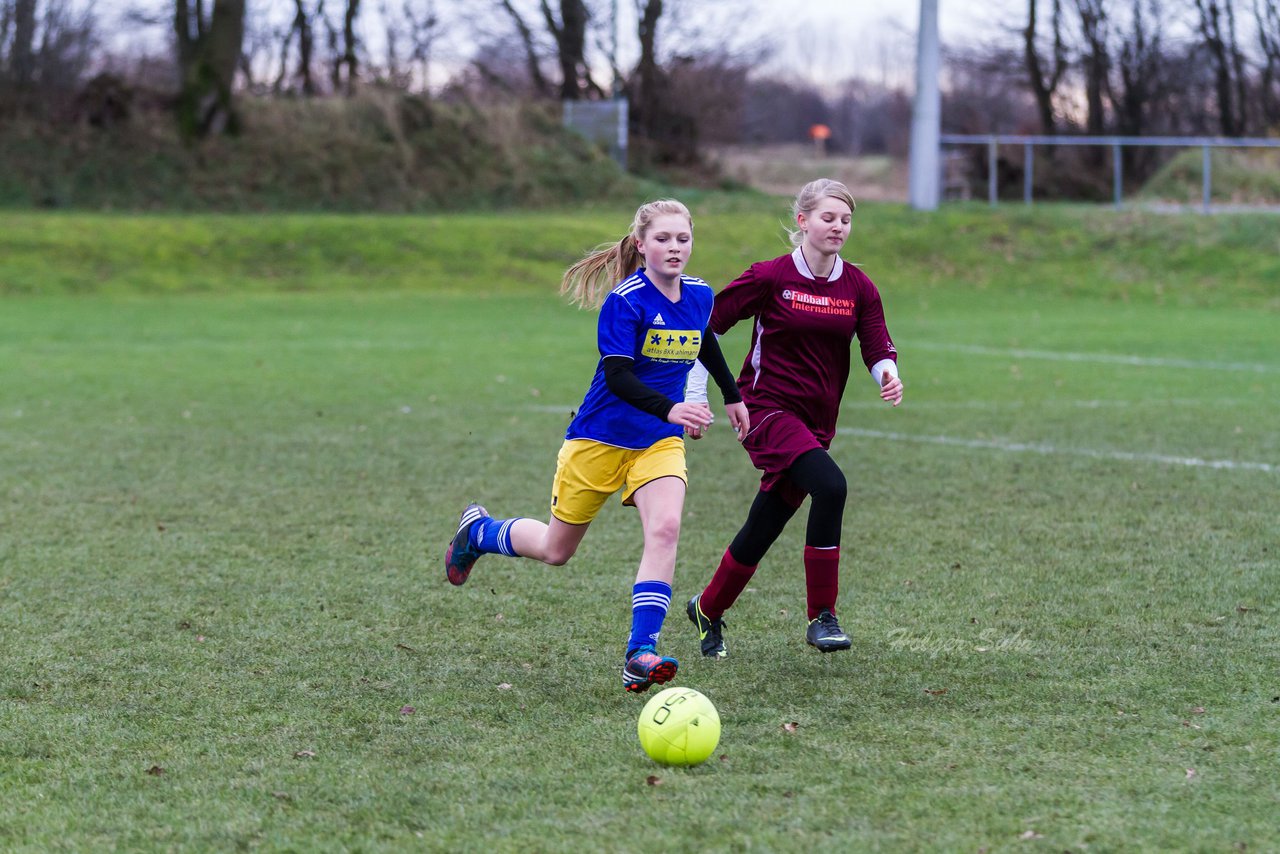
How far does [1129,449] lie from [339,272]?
1722 centimetres

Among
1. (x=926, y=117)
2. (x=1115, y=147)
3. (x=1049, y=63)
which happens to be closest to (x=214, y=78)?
(x=926, y=117)

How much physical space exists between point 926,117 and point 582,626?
23.1m

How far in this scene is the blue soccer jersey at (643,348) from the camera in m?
4.86

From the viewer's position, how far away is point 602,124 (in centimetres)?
3406

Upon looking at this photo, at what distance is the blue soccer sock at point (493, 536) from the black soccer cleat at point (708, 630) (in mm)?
706

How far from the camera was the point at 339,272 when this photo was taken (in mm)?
24516

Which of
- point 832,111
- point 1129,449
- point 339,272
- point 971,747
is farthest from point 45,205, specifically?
point 832,111

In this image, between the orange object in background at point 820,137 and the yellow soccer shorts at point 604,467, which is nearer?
the yellow soccer shorts at point 604,467

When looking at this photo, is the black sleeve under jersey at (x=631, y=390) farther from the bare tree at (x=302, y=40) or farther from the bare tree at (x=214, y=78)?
the bare tree at (x=302, y=40)

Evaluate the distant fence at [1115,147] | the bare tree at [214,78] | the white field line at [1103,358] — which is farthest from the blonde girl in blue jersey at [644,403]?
the bare tree at [214,78]

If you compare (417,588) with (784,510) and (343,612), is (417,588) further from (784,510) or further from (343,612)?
(784,510)

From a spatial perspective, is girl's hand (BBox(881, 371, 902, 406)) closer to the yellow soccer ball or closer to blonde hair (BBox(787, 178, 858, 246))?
blonde hair (BBox(787, 178, 858, 246))

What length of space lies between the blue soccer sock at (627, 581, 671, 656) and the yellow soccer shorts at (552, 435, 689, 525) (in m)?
0.35

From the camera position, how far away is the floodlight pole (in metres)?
25.8
